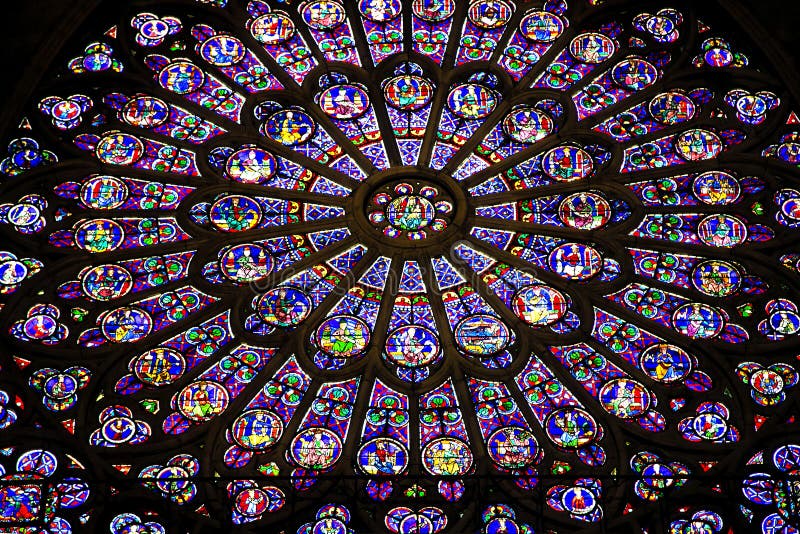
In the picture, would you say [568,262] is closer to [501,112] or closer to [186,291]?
[501,112]

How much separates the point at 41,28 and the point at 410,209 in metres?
4.36

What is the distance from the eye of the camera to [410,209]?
50.6 feet

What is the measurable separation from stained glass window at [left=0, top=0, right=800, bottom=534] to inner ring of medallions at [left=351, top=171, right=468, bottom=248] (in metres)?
0.03

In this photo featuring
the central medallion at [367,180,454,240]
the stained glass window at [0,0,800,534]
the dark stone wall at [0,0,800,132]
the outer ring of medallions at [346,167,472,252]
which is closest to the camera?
the stained glass window at [0,0,800,534]

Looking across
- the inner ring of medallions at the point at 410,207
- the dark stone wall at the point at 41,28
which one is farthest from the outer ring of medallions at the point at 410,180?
the dark stone wall at the point at 41,28

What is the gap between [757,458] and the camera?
13594 millimetres

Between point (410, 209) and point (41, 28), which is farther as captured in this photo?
point (41, 28)

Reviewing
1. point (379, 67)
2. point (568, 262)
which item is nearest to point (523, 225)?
point (568, 262)

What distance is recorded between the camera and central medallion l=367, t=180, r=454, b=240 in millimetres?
15258

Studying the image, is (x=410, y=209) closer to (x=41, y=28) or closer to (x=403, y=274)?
(x=403, y=274)

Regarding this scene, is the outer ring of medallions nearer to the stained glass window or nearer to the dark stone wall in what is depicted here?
the stained glass window

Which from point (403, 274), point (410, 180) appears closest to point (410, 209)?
point (410, 180)

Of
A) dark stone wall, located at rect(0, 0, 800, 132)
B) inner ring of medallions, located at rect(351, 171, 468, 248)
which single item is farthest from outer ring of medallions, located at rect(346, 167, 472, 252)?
dark stone wall, located at rect(0, 0, 800, 132)

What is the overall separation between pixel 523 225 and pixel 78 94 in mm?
5040
